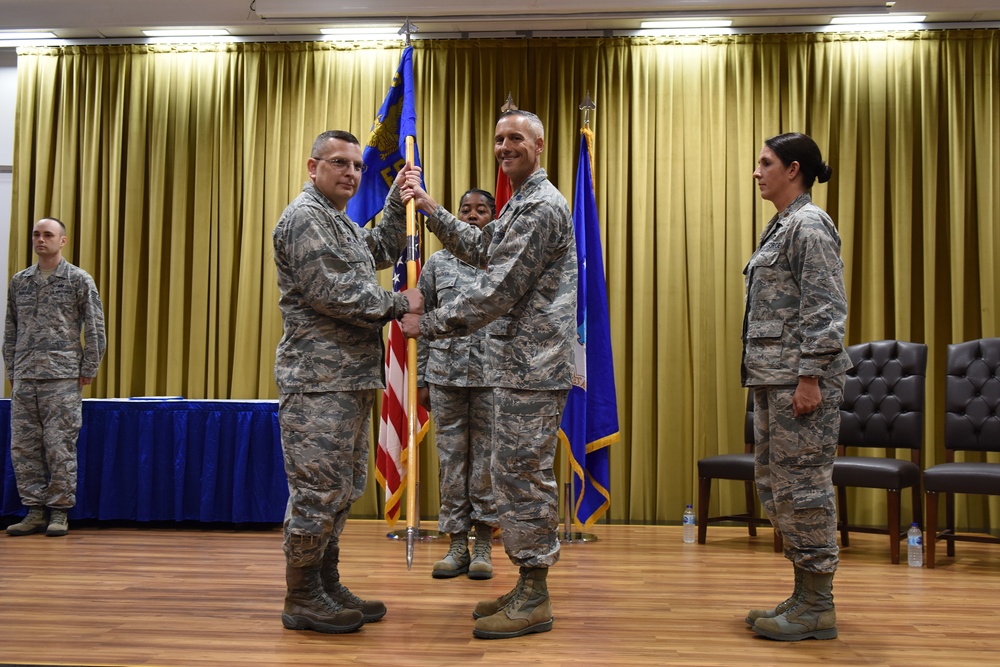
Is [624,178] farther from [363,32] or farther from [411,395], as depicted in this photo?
[411,395]

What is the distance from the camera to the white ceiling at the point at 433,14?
605 centimetres

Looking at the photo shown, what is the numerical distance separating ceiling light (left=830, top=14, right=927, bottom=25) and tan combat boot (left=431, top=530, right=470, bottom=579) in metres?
4.32

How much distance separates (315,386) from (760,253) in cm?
168

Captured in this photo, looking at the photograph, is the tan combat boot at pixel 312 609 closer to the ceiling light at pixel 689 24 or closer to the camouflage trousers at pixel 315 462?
the camouflage trousers at pixel 315 462

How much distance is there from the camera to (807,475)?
3.17 meters

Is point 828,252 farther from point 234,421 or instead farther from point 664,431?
point 234,421

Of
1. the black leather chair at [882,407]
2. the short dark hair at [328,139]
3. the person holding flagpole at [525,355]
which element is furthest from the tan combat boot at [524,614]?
the black leather chair at [882,407]

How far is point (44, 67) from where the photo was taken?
6.88 metres

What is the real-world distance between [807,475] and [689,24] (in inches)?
162

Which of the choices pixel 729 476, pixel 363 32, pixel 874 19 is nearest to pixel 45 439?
pixel 363 32

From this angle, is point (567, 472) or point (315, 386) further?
point (567, 472)

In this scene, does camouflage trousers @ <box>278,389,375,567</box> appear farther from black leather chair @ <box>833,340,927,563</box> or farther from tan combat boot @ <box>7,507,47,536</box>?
tan combat boot @ <box>7,507,47,536</box>

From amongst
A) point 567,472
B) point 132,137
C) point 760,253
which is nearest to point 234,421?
point 567,472

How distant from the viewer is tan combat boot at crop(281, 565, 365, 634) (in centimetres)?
316
